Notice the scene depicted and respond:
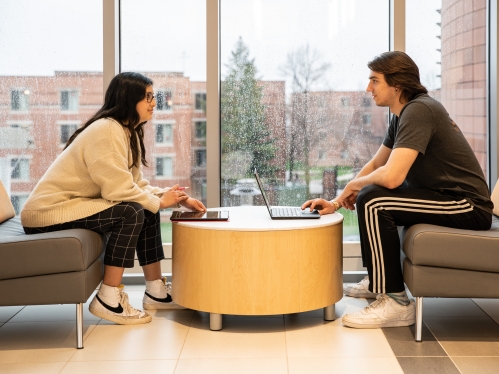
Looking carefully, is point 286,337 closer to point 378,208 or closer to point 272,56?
point 378,208

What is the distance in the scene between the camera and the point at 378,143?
4242mm

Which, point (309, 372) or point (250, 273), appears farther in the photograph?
point (250, 273)

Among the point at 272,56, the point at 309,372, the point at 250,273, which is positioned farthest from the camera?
the point at 272,56

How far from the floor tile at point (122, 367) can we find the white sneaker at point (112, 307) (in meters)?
0.47

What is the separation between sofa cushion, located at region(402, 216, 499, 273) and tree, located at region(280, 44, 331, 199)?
146 cm

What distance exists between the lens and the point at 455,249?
9.43ft

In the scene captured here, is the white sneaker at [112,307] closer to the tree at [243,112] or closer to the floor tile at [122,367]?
the floor tile at [122,367]

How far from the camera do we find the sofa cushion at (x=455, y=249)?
286cm

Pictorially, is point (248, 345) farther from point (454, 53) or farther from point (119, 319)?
point (454, 53)

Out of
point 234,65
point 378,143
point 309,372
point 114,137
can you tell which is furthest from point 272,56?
point 309,372

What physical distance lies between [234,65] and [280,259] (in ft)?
5.26

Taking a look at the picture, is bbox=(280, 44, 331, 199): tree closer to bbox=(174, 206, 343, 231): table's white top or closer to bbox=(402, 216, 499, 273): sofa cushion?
bbox=(174, 206, 343, 231): table's white top

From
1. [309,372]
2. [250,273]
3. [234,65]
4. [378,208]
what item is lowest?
[309,372]

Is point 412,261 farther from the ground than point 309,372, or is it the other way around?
point 412,261
